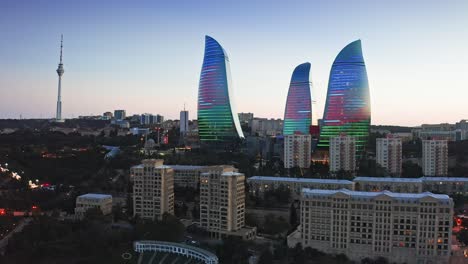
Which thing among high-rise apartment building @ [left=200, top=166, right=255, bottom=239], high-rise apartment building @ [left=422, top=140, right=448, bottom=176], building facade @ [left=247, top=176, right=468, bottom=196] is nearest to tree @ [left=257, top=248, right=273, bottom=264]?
high-rise apartment building @ [left=200, top=166, right=255, bottom=239]

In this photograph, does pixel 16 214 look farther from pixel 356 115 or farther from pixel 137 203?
pixel 356 115

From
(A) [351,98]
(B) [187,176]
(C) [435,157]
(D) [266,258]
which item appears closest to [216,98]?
(A) [351,98]

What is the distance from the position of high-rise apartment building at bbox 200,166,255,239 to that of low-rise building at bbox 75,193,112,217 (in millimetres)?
A: 5396

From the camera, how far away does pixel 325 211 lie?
17.7 metres

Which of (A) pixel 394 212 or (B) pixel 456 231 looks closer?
(A) pixel 394 212

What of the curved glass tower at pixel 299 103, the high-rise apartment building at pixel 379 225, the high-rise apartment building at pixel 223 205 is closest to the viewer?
the high-rise apartment building at pixel 379 225

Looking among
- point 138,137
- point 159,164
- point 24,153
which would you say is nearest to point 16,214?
point 159,164

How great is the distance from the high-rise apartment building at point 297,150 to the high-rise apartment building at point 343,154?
229 cm

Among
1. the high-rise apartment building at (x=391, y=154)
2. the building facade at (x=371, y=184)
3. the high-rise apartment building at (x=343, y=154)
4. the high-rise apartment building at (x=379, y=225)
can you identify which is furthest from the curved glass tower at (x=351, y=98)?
the high-rise apartment building at (x=379, y=225)

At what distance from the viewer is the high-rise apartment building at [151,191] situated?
2147 cm

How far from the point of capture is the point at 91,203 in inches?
882

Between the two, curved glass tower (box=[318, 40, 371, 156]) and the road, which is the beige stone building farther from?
curved glass tower (box=[318, 40, 371, 156])

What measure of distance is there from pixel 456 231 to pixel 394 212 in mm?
4454

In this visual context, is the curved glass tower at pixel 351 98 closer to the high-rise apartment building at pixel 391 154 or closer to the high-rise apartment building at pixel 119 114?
the high-rise apartment building at pixel 391 154
